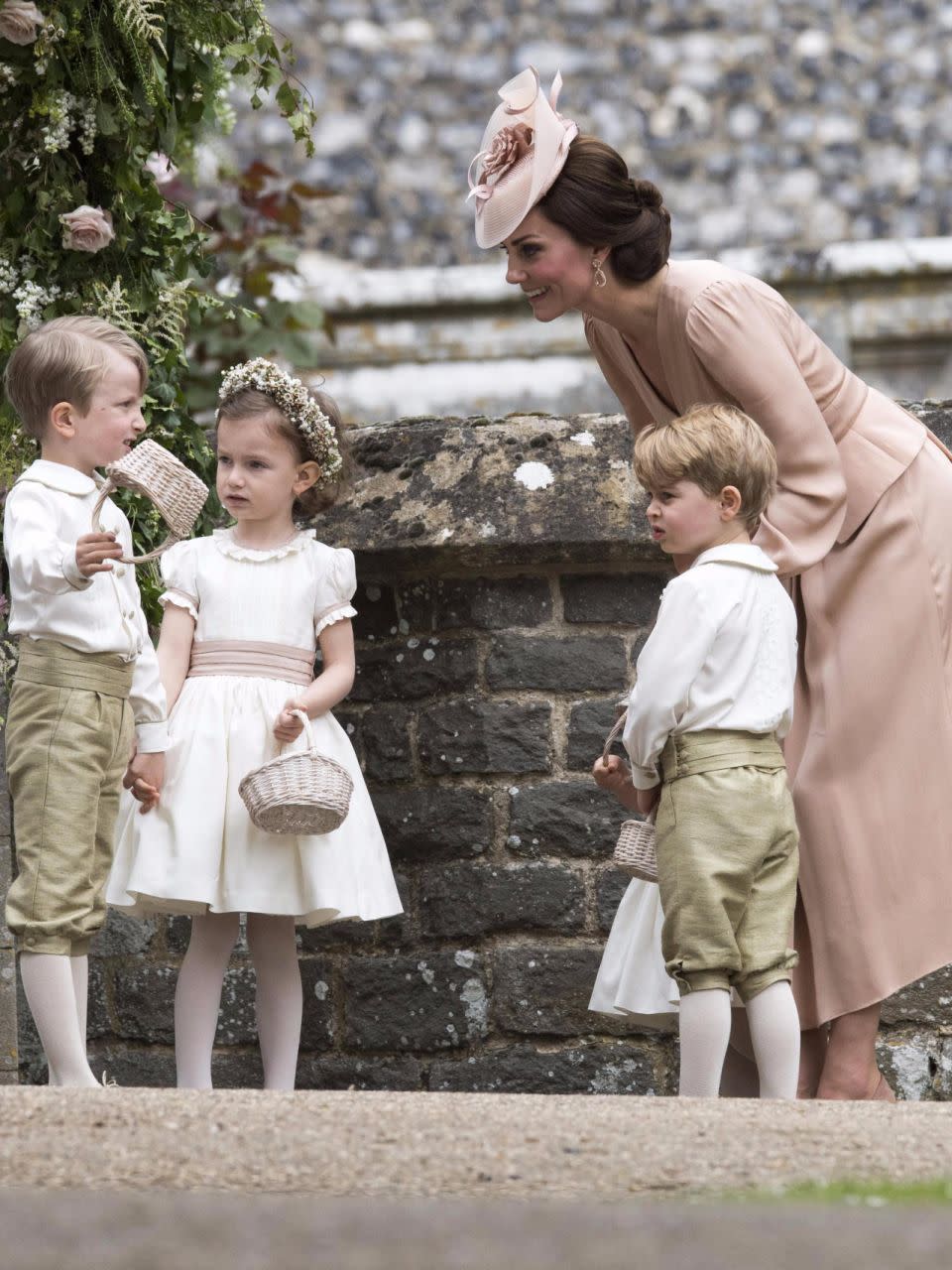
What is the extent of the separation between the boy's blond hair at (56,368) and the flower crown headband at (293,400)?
0.39m

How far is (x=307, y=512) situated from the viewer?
433cm

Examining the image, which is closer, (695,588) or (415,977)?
(695,588)

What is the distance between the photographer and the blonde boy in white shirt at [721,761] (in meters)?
3.35

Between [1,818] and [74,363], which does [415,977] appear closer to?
[1,818]

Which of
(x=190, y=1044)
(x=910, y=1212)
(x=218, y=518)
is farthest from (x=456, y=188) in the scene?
(x=910, y=1212)

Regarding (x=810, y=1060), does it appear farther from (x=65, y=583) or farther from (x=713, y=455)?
(x=65, y=583)

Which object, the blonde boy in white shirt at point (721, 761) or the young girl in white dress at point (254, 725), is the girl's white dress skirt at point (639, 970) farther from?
the young girl in white dress at point (254, 725)

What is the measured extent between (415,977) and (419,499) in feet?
3.13

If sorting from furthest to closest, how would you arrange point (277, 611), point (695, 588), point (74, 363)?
point (277, 611), point (74, 363), point (695, 588)

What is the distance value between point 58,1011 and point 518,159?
5.18 ft

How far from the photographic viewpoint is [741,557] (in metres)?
3.45

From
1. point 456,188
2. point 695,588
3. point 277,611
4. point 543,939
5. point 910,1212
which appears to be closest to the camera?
point 910,1212

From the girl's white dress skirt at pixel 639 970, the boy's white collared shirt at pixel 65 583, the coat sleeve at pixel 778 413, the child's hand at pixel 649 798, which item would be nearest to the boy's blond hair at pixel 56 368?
the boy's white collared shirt at pixel 65 583

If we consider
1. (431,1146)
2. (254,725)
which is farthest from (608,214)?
(431,1146)
